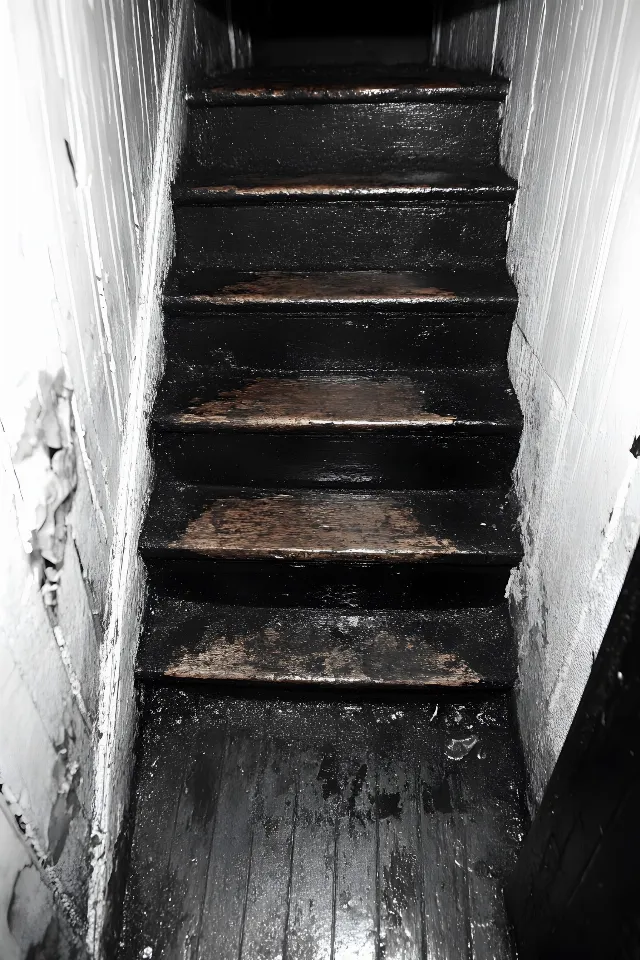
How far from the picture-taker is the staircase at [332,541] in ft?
4.35

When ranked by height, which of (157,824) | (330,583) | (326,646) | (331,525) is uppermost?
(331,525)

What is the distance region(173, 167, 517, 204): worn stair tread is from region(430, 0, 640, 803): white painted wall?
84 millimetres

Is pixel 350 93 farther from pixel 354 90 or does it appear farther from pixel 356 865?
pixel 356 865

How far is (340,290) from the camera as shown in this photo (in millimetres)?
1664

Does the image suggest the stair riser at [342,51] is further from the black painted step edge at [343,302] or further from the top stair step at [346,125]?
the black painted step edge at [343,302]

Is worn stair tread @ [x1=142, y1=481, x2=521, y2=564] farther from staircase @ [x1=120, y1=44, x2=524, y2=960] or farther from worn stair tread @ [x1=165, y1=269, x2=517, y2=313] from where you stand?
worn stair tread @ [x1=165, y1=269, x2=517, y2=313]

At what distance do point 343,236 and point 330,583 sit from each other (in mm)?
913

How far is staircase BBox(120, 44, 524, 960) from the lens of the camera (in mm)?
1325

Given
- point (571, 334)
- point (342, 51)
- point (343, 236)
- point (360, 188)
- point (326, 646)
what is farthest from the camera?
point (342, 51)

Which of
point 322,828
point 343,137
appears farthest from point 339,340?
point 322,828

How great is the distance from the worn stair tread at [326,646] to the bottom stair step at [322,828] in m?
0.11

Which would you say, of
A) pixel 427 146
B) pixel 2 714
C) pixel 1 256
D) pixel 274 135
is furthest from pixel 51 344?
pixel 427 146

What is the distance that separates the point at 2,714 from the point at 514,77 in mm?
1818

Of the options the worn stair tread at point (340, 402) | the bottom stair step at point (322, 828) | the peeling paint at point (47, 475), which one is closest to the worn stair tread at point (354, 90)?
the worn stair tread at point (340, 402)
